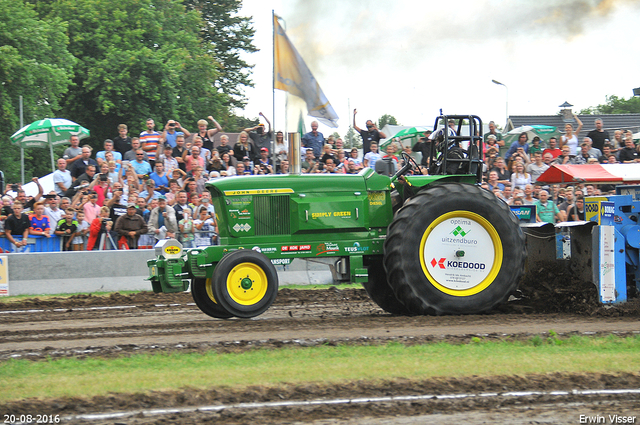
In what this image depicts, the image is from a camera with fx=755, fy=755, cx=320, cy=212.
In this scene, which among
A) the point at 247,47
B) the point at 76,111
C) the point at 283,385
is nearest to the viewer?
the point at 283,385

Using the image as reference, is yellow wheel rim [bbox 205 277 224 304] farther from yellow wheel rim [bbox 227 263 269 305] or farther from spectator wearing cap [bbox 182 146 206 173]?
spectator wearing cap [bbox 182 146 206 173]

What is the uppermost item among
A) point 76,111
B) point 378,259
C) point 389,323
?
point 76,111

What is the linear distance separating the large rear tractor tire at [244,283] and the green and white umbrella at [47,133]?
9.47m

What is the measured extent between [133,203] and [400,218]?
6.40 metres

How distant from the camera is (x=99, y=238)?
12.9m

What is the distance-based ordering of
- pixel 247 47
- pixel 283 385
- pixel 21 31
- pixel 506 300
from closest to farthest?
1. pixel 283 385
2. pixel 506 300
3. pixel 21 31
4. pixel 247 47

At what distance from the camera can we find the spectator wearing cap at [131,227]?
42.5 ft

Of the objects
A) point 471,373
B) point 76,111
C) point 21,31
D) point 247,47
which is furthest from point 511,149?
point 247,47

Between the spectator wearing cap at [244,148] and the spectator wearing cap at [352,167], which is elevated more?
the spectator wearing cap at [244,148]

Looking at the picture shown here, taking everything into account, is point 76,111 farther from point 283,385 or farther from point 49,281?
point 283,385

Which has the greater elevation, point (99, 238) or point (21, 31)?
point (21, 31)

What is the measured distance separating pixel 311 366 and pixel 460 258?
10.2ft

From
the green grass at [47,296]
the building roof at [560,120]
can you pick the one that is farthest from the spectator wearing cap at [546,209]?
the building roof at [560,120]

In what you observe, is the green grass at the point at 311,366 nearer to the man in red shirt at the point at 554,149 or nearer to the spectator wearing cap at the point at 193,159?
the spectator wearing cap at the point at 193,159
